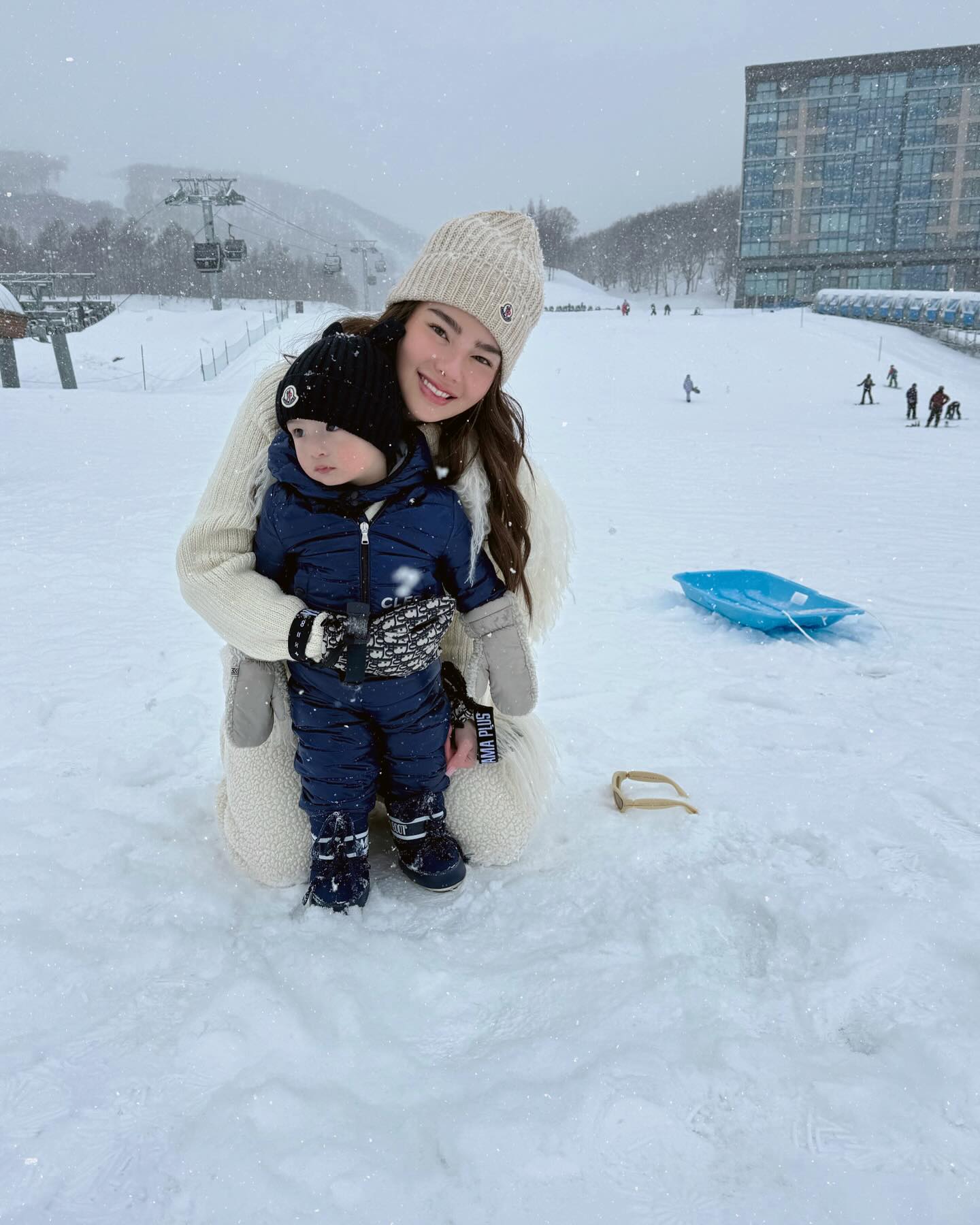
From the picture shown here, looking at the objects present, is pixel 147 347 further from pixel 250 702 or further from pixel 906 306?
pixel 250 702

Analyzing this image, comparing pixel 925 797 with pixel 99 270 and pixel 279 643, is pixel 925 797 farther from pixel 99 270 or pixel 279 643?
pixel 99 270

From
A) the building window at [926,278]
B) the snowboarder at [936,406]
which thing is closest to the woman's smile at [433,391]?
the snowboarder at [936,406]

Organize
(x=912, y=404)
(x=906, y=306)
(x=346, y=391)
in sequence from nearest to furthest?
1. (x=346, y=391)
2. (x=912, y=404)
3. (x=906, y=306)

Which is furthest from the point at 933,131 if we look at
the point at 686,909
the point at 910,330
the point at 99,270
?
the point at 686,909

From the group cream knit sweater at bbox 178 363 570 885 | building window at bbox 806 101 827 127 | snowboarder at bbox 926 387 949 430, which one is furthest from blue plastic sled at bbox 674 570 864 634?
building window at bbox 806 101 827 127

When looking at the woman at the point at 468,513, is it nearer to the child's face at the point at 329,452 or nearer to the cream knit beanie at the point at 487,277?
the cream knit beanie at the point at 487,277

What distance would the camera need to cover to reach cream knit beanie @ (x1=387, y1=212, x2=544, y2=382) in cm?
223

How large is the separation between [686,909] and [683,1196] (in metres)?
0.81

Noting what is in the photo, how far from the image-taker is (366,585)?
6.87 feet

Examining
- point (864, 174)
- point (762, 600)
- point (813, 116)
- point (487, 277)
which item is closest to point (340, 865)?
point (487, 277)

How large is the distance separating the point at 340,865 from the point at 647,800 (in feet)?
3.60

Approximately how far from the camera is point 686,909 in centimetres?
218

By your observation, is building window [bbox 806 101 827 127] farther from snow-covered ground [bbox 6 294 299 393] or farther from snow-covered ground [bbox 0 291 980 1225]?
snow-covered ground [bbox 0 291 980 1225]

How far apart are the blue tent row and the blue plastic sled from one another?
40308 mm
